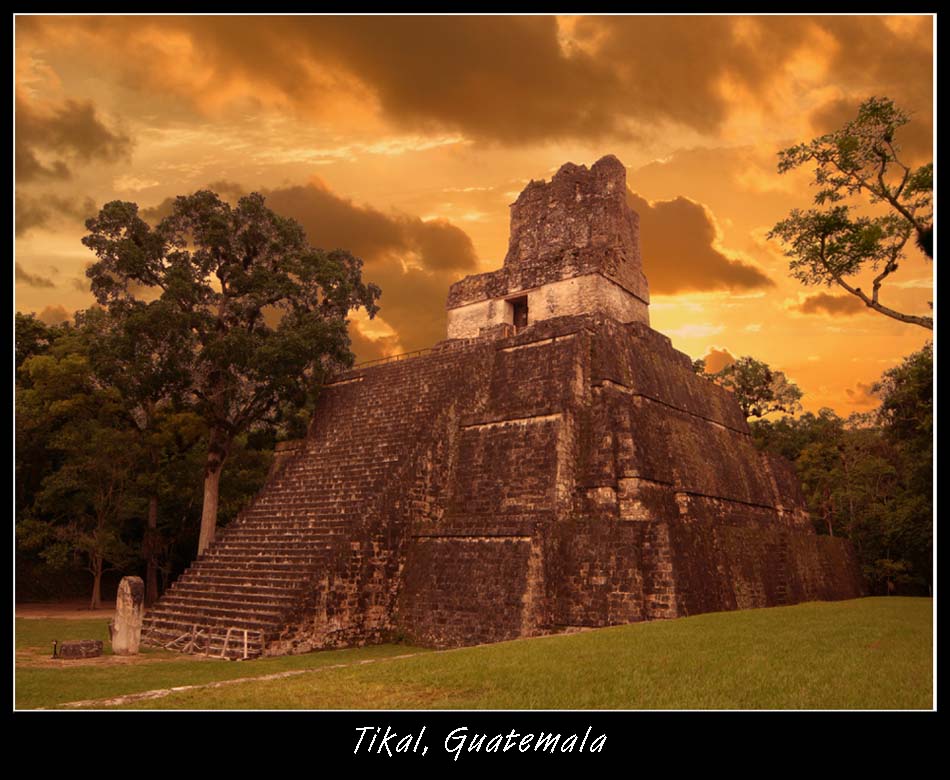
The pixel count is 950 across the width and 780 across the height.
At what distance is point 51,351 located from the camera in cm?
2283

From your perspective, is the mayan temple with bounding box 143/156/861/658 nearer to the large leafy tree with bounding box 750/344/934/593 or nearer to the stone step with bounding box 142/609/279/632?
the stone step with bounding box 142/609/279/632

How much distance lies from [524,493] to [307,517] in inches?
180

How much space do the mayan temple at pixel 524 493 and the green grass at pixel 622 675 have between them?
6.76 ft

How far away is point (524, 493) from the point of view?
14.7 meters

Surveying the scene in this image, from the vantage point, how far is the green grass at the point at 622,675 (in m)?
6.40

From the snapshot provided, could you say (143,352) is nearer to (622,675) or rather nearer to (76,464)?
(76,464)

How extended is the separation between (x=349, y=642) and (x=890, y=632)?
339 inches

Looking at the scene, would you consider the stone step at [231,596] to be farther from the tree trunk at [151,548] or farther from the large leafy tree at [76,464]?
the tree trunk at [151,548]

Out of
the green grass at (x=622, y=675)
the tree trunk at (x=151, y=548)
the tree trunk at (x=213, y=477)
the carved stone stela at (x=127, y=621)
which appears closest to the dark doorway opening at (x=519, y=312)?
the tree trunk at (x=213, y=477)

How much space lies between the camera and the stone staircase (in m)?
12.6

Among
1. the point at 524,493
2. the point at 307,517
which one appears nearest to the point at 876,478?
the point at 524,493

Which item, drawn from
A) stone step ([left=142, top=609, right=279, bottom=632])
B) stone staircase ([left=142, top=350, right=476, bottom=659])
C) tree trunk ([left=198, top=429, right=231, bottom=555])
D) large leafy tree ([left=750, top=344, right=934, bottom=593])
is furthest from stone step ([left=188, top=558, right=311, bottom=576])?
large leafy tree ([left=750, top=344, right=934, bottom=593])
